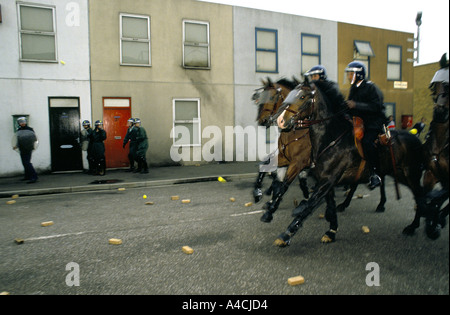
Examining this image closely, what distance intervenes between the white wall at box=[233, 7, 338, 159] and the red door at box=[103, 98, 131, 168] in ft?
17.5

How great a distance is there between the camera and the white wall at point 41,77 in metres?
12.6

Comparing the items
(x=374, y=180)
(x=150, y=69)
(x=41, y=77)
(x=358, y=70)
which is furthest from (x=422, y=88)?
(x=41, y=77)

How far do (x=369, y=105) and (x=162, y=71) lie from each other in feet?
37.7

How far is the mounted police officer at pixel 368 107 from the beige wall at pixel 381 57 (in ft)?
47.1

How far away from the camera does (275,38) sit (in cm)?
1723

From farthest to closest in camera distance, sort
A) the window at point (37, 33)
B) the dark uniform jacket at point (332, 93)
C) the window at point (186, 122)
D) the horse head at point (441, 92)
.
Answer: the window at point (186, 122)
the window at point (37, 33)
the dark uniform jacket at point (332, 93)
the horse head at point (441, 92)

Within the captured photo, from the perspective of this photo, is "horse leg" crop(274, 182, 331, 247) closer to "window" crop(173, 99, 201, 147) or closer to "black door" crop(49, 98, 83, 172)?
"window" crop(173, 99, 201, 147)

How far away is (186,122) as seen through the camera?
15.5 m

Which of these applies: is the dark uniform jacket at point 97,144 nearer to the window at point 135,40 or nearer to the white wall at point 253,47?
the window at point 135,40

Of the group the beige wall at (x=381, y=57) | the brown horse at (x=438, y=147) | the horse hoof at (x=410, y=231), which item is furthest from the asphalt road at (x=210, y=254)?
the beige wall at (x=381, y=57)

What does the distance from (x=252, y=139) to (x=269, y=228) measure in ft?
37.7

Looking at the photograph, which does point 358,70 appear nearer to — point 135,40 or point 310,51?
point 135,40

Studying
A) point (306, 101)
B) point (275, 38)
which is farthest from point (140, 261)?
point (275, 38)

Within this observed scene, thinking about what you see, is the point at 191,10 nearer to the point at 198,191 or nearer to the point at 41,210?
the point at 198,191
